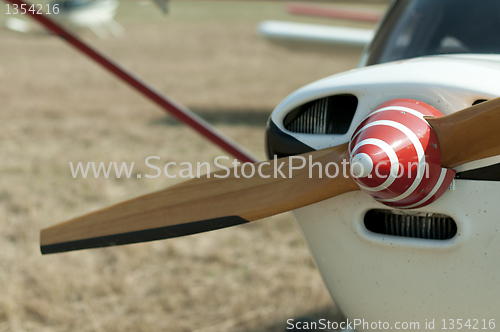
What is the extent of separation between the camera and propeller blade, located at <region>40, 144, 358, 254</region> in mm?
979

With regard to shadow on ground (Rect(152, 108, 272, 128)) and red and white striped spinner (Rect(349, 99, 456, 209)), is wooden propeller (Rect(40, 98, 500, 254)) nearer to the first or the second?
red and white striped spinner (Rect(349, 99, 456, 209))

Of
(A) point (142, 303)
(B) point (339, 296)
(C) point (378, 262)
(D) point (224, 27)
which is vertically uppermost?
(C) point (378, 262)

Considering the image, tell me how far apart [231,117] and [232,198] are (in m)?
4.92

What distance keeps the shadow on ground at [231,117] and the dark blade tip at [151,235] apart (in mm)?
4388

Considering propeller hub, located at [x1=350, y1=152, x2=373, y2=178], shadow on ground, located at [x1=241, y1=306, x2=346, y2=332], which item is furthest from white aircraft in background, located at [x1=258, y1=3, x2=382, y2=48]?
propeller hub, located at [x1=350, y1=152, x2=373, y2=178]

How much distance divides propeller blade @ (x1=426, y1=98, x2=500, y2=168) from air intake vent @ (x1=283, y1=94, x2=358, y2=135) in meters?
0.22

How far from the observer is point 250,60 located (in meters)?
11.4

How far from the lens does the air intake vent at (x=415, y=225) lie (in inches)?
37.5

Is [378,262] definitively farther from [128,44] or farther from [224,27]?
[224,27]

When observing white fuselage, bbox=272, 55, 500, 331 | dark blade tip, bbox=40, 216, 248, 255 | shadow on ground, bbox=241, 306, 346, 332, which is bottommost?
shadow on ground, bbox=241, 306, 346, 332

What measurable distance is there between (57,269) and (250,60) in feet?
31.7

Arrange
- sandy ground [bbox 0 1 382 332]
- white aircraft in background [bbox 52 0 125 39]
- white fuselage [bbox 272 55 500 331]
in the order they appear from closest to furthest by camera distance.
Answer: white fuselage [bbox 272 55 500 331]
sandy ground [bbox 0 1 382 332]
white aircraft in background [bbox 52 0 125 39]

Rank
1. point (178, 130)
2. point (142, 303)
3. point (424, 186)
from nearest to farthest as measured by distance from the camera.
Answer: point (424, 186)
point (142, 303)
point (178, 130)

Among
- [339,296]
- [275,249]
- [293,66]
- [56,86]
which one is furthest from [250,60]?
[339,296]
